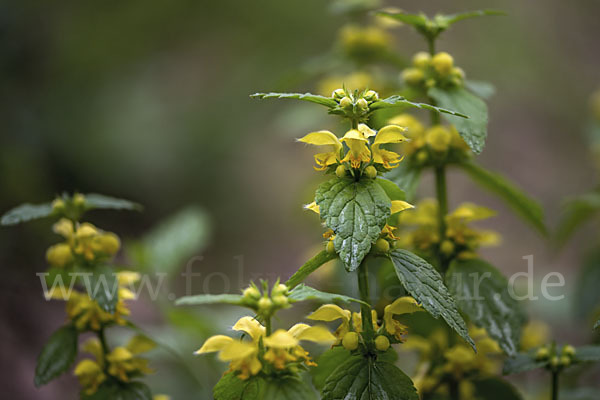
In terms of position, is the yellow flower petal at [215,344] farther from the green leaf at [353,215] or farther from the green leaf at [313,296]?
the green leaf at [353,215]

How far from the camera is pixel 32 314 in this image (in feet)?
8.26

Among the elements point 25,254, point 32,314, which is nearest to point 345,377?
point 32,314

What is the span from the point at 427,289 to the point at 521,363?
0.46 m

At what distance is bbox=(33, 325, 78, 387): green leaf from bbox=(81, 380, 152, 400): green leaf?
0.26 ft

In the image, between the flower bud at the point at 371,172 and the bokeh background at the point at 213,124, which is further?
the bokeh background at the point at 213,124

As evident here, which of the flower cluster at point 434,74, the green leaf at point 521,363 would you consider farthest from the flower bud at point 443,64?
the green leaf at point 521,363

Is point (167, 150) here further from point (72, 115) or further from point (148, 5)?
point (148, 5)

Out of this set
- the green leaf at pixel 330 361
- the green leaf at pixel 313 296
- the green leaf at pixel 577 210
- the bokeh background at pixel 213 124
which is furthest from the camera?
the bokeh background at pixel 213 124

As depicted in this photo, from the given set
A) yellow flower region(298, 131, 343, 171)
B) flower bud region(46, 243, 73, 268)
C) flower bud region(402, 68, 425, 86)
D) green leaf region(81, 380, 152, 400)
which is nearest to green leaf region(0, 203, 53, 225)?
flower bud region(46, 243, 73, 268)

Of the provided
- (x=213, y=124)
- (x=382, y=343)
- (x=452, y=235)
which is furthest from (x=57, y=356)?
(x=213, y=124)

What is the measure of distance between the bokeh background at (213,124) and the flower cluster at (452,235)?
1195mm

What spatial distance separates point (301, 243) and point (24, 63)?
2.07 m

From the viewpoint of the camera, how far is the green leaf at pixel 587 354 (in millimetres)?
1225

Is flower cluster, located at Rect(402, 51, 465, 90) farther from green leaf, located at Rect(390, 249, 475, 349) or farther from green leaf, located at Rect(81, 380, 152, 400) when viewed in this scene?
green leaf, located at Rect(81, 380, 152, 400)
